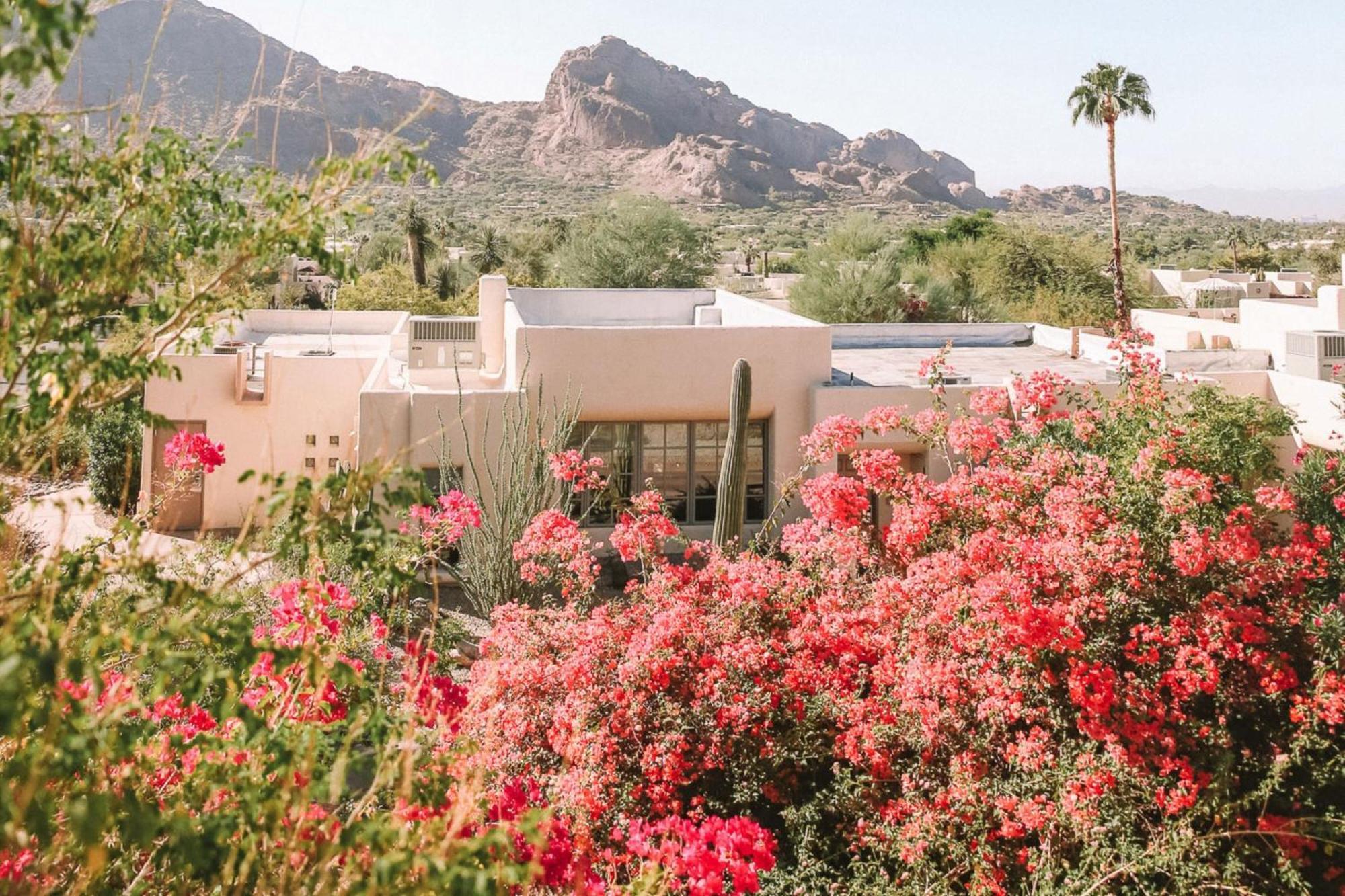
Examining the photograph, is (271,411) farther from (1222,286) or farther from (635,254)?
(1222,286)

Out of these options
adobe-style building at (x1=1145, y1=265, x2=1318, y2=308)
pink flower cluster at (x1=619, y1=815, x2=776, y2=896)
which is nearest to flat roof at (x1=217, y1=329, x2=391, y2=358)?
pink flower cluster at (x1=619, y1=815, x2=776, y2=896)

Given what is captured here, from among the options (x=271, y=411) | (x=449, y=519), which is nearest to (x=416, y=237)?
(x=271, y=411)

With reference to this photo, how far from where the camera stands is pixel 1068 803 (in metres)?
5.75

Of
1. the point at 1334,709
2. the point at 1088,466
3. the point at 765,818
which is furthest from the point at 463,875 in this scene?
the point at 1088,466

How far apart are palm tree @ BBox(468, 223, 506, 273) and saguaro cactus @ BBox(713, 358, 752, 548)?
39.7 metres

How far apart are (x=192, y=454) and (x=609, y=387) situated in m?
9.36

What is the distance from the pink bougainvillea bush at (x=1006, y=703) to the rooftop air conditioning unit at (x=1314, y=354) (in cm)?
1156

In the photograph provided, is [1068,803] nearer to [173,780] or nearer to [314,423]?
[173,780]

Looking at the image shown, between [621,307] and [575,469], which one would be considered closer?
[575,469]

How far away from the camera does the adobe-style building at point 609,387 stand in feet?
50.8

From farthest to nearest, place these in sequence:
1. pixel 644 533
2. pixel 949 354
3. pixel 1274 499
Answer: pixel 949 354 < pixel 644 533 < pixel 1274 499

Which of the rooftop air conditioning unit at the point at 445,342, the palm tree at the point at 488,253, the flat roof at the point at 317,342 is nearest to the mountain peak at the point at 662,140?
the palm tree at the point at 488,253

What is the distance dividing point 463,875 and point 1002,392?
8.63 meters

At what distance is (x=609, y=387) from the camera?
15.8 meters
